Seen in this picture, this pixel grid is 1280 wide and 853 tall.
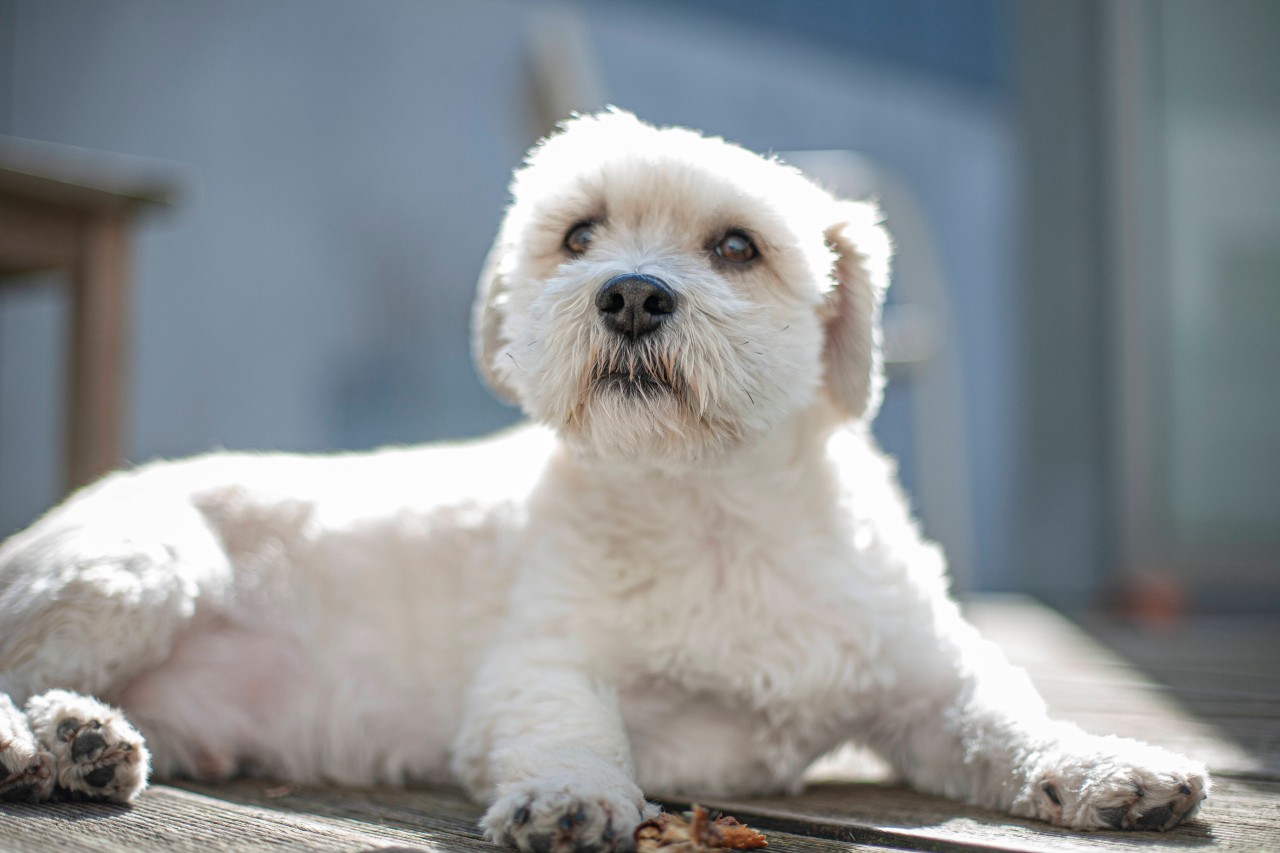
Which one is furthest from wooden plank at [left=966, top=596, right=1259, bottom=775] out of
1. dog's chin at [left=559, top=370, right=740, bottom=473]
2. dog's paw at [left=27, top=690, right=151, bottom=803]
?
dog's paw at [left=27, top=690, right=151, bottom=803]

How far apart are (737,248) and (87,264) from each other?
253 cm

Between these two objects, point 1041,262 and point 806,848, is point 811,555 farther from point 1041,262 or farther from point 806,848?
point 1041,262

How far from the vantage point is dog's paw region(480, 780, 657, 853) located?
150 cm

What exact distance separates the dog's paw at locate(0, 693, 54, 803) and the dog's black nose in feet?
3.83

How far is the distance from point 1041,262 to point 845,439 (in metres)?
3.87

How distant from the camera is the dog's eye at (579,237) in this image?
2.15 m

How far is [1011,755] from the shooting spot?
182 centimetres

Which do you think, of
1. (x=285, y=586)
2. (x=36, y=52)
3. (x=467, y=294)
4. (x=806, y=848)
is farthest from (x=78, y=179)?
(x=467, y=294)

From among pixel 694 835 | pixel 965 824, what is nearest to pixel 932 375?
pixel 965 824

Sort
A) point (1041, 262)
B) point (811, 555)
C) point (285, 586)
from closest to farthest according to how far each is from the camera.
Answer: point (811, 555)
point (285, 586)
point (1041, 262)

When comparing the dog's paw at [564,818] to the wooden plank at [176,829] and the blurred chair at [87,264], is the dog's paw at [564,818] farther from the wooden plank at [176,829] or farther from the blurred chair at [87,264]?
the blurred chair at [87,264]

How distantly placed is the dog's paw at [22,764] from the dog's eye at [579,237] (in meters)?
1.28

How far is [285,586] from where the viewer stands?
2385mm

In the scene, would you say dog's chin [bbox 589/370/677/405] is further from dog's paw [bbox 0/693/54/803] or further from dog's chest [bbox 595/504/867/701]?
dog's paw [bbox 0/693/54/803]
